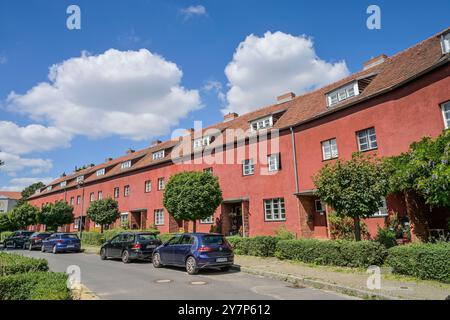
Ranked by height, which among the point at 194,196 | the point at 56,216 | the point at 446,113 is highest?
the point at 446,113

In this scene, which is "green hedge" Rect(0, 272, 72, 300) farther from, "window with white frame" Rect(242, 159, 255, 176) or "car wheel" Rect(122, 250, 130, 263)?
"window with white frame" Rect(242, 159, 255, 176)

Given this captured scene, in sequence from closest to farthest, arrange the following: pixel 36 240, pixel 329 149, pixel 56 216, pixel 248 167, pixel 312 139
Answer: pixel 329 149, pixel 312 139, pixel 248 167, pixel 36 240, pixel 56 216

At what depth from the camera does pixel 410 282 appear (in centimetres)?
904

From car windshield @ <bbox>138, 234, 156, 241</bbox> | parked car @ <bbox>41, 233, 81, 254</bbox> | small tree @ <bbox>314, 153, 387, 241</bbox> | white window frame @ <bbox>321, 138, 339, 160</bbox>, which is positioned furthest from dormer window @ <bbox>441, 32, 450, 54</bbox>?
parked car @ <bbox>41, 233, 81, 254</bbox>

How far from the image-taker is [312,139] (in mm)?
18062

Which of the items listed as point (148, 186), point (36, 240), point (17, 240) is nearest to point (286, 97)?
point (148, 186)

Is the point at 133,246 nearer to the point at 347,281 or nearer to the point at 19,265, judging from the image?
the point at 19,265

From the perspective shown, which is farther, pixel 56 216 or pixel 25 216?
pixel 25 216

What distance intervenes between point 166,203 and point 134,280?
10373mm

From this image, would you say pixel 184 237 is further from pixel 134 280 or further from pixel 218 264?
pixel 134 280

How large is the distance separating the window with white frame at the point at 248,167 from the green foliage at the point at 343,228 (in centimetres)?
662

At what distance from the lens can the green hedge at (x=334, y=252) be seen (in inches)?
437

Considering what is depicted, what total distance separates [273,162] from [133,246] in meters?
9.80

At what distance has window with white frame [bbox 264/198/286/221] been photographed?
19.0 metres
